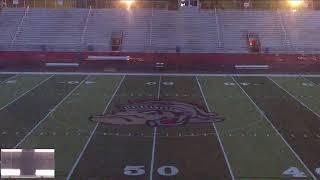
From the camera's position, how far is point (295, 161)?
1172 cm

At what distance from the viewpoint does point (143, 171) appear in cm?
1102

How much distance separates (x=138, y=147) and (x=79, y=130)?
2317 mm

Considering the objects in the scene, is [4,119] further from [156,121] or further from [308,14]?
[308,14]

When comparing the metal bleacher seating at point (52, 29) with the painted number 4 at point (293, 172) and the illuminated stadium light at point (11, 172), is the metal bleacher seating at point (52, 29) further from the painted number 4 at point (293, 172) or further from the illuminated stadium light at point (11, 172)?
the illuminated stadium light at point (11, 172)

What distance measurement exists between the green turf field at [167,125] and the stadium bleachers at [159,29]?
30.4ft

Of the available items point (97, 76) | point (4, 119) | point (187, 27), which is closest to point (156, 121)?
point (4, 119)

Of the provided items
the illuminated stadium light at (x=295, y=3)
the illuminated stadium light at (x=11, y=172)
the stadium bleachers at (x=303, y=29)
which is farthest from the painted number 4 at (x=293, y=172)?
the illuminated stadium light at (x=295, y=3)

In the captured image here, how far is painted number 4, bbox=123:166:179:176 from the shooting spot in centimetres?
1088

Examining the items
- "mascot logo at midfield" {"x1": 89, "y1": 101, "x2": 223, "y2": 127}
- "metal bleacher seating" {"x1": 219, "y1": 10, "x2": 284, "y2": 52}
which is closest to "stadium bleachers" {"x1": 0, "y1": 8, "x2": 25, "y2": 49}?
"metal bleacher seating" {"x1": 219, "y1": 10, "x2": 284, "y2": 52}

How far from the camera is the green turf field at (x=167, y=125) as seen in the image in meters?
11.3

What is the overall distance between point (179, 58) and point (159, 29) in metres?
7.08

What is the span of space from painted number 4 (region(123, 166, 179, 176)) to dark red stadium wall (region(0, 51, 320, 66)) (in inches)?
644

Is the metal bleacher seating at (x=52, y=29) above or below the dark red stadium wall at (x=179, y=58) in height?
above

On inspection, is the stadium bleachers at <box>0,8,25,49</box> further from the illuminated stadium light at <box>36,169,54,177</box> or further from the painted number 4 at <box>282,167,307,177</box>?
the illuminated stadium light at <box>36,169,54,177</box>
